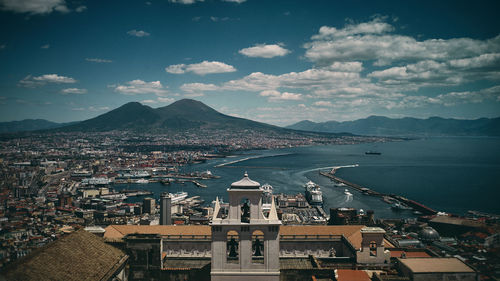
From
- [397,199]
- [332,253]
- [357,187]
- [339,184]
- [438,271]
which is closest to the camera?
[438,271]

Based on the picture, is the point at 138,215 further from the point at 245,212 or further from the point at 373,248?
the point at 245,212

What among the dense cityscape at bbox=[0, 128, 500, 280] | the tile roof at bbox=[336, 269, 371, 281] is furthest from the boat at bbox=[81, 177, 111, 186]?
the tile roof at bbox=[336, 269, 371, 281]

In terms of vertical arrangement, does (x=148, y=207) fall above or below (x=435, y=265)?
below

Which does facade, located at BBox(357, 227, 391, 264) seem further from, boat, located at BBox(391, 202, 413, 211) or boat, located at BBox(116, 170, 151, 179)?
boat, located at BBox(116, 170, 151, 179)

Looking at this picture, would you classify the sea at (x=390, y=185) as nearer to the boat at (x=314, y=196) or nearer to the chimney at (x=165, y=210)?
the boat at (x=314, y=196)

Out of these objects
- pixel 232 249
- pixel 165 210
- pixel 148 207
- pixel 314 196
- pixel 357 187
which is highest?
pixel 232 249

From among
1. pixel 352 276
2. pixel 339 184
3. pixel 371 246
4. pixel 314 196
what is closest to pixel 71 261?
pixel 352 276

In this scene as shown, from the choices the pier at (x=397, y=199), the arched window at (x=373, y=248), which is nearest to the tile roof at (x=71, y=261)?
the arched window at (x=373, y=248)

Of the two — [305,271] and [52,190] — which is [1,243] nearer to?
[305,271]
